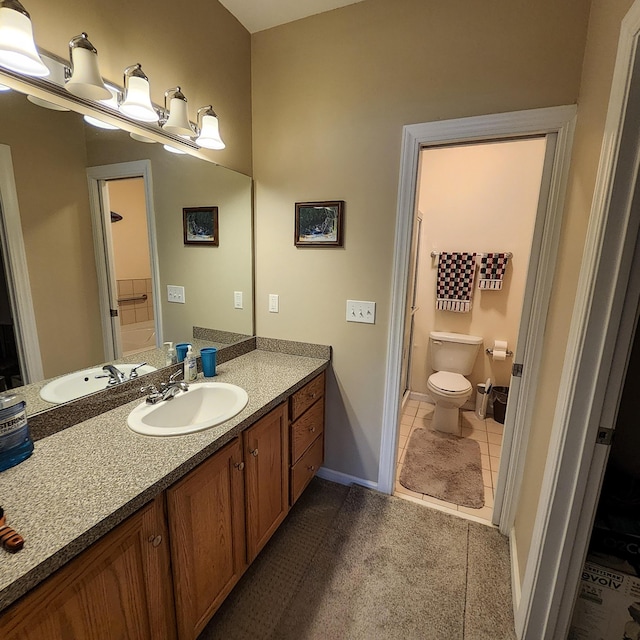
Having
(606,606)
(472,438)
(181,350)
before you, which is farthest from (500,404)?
(181,350)

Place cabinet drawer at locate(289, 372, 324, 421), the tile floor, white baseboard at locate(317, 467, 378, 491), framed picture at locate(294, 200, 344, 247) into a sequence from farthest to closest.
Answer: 1. white baseboard at locate(317, 467, 378, 491)
2. the tile floor
3. framed picture at locate(294, 200, 344, 247)
4. cabinet drawer at locate(289, 372, 324, 421)

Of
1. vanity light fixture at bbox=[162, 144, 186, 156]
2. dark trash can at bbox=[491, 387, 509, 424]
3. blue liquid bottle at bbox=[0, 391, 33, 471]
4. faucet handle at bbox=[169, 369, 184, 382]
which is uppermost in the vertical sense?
vanity light fixture at bbox=[162, 144, 186, 156]

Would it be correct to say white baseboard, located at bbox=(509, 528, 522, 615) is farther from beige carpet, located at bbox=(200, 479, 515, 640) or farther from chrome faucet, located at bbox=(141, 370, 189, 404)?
chrome faucet, located at bbox=(141, 370, 189, 404)

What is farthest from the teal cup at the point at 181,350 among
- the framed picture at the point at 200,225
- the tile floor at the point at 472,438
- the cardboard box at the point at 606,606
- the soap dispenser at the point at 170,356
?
the cardboard box at the point at 606,606

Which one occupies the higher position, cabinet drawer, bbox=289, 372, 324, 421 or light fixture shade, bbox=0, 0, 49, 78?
light fixture shade, bbox=0, 0, 49, 78

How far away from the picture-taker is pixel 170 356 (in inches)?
64.7

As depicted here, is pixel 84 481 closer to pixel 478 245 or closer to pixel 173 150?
pixel 173 150

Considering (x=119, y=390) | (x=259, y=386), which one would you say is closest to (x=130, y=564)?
(x=119, y=390)

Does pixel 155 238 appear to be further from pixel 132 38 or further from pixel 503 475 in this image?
pixel 503 475

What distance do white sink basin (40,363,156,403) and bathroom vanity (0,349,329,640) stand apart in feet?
0.40

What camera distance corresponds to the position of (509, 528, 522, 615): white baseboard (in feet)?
4.52

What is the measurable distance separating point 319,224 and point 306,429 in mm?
1154

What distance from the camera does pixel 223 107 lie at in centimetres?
179

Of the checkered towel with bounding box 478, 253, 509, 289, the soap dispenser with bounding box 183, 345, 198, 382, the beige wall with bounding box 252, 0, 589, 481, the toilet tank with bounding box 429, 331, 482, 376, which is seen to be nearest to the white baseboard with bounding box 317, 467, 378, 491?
the beige wall with bounding box 252, 0, 589, 481
